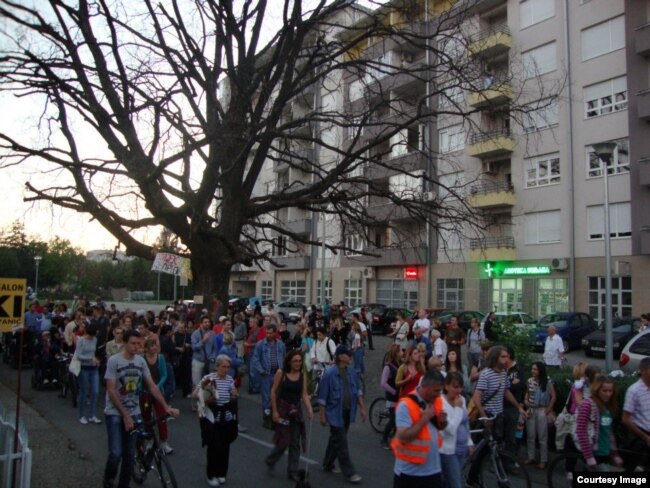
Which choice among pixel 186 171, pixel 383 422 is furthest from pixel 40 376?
pixel 383 422

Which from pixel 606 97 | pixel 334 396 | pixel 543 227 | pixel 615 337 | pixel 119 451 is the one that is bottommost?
pixel 119 451

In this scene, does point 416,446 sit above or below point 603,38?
below

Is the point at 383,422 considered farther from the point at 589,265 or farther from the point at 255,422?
the point at 589,265

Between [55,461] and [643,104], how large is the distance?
28.6 m

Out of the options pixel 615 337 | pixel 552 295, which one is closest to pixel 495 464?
pixel 615 337

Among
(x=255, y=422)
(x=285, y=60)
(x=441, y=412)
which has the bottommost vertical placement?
(x=255, y=422)

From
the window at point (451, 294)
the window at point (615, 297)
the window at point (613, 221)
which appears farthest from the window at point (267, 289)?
the window at point (613, 221)

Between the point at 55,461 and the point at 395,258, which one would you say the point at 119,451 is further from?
the point at 395,258

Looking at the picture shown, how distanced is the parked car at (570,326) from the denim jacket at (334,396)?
18.2 meters

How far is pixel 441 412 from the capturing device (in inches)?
192

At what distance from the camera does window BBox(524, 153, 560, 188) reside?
32.0 meters

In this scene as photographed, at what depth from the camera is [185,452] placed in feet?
28.9

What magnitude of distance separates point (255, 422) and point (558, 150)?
26109 millimetres

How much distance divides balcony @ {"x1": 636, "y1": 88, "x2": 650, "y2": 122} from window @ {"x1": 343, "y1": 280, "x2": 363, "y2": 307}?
23.2 metres
